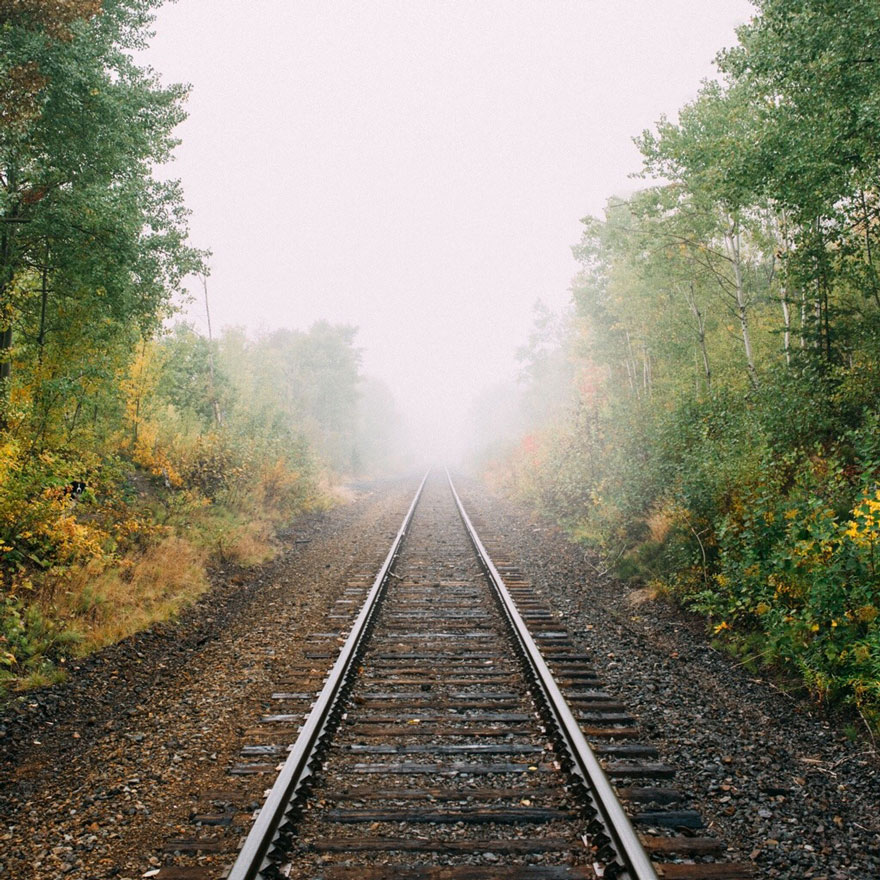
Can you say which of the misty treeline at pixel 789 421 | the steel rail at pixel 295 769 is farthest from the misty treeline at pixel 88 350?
the misty treeline at pixel 789 421

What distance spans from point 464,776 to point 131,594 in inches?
208

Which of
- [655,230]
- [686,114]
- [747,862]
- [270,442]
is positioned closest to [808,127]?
[686,114]

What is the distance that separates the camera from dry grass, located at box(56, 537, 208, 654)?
5938mm

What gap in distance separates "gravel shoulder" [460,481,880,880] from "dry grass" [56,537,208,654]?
17.1ft

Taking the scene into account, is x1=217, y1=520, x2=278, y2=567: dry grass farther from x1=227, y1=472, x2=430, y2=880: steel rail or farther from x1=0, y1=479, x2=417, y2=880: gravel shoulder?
x1=227, y1=472, x2=430, y2=880: steel rail

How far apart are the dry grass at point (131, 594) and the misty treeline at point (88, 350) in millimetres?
24

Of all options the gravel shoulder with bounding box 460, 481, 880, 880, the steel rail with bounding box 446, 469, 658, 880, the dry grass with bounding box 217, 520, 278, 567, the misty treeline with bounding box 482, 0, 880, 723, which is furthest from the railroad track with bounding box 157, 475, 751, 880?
the dry grass with bounding box 217, 520, 278, 567

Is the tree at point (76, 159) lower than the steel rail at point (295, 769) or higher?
higher

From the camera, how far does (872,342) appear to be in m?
7.00

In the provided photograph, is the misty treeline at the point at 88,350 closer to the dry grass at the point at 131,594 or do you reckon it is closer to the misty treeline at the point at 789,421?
the dry grass at the point at 131,594

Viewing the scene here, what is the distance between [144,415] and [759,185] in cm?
1137

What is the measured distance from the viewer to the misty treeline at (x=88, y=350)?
6277 mm

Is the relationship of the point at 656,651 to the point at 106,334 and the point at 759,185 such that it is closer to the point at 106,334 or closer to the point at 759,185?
the point at 759,185

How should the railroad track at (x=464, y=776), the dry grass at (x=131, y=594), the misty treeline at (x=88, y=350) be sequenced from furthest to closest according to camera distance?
the misty treeline at (x=88, y=350)
the dry grass at (x=131, y=594)
the railroad track at (x=464, y=776)
